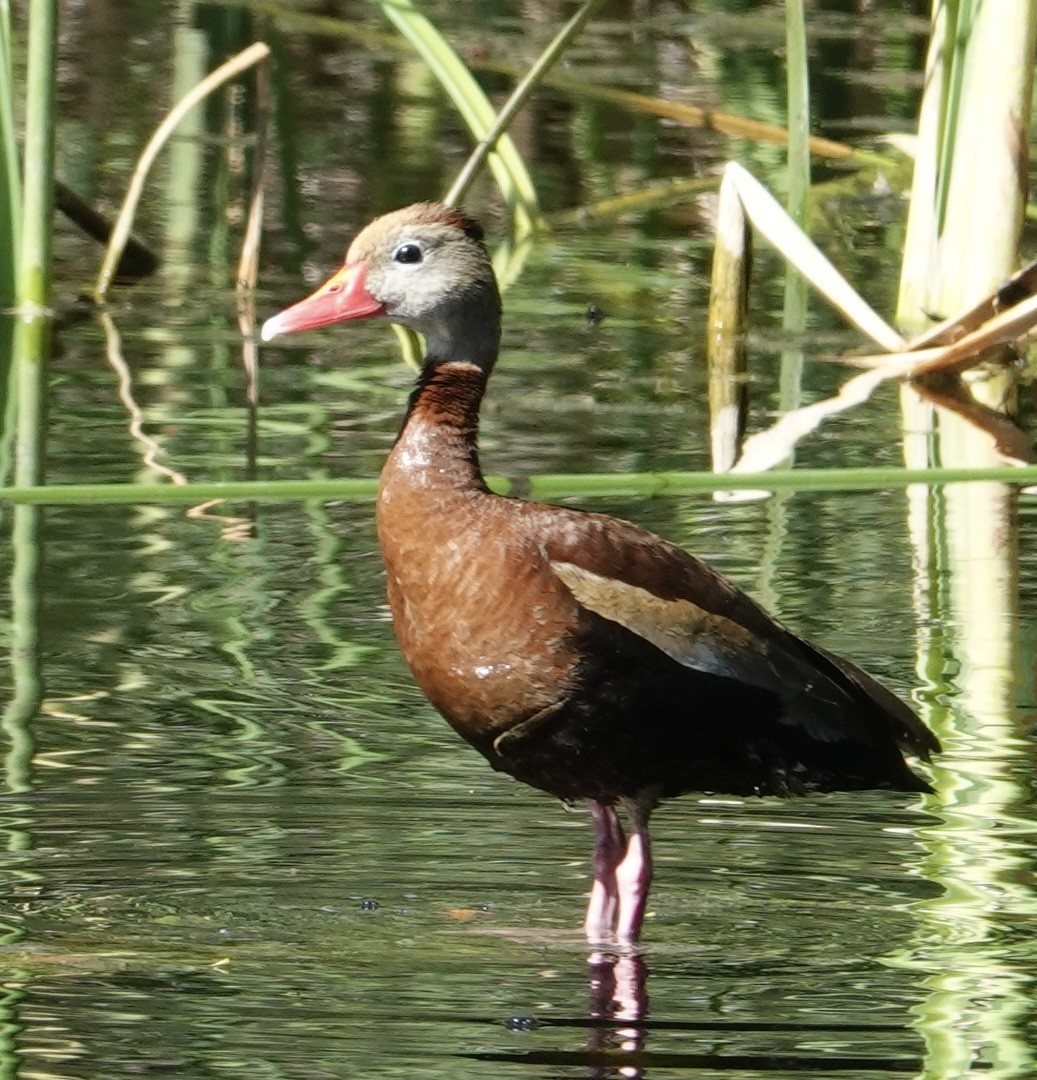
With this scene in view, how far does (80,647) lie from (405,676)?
0.80 m

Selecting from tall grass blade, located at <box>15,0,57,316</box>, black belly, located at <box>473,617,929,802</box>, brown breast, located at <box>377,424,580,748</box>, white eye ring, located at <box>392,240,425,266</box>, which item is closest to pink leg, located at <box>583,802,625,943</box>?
black belly, located at <box>473,617,929,802</box>

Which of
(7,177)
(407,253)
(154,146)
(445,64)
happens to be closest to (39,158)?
(7,177)

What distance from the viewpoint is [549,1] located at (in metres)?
17.2

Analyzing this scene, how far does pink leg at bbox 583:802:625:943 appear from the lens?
5.25 meters

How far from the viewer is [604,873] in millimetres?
5406

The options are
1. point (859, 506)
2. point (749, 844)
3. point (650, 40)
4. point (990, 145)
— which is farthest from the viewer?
point (650, 40)

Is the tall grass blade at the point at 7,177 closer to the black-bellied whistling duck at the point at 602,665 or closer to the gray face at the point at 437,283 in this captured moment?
the gray face at the point at 437,283

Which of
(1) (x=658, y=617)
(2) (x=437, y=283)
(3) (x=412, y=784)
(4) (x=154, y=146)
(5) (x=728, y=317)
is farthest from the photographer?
(4) (x=154, y=146)

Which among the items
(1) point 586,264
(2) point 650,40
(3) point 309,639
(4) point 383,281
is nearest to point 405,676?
(3) point 309,639

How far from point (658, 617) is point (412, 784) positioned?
787mm

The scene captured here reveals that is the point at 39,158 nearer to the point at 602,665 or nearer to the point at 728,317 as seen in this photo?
the point at 728,317

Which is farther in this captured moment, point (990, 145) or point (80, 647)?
point (990, 145)

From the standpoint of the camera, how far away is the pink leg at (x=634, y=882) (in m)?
5.18

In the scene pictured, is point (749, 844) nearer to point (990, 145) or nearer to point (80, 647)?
point (80, 647)
